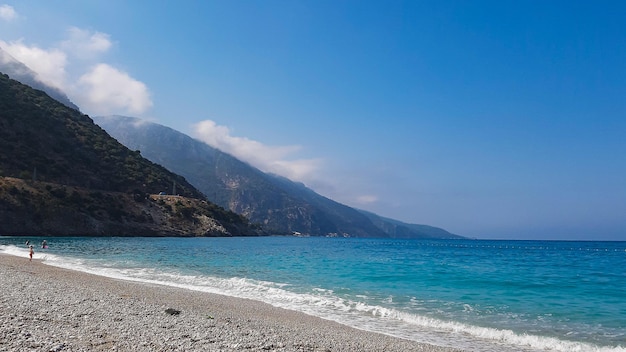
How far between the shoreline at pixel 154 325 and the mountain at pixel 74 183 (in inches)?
3377

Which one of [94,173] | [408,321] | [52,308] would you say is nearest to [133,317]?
[52,308]

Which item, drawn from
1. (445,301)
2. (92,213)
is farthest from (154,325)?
(92,213)

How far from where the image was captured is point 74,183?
11175 centimetres

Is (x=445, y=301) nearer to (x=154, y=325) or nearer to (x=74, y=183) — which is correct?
(x=154, y=325)

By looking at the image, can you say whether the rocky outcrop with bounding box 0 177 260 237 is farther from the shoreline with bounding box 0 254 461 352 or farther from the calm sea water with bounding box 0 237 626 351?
the shoreline with bounding box 0 254 461 352

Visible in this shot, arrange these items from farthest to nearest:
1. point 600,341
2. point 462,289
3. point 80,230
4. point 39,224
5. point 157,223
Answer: point 157,223 < point 80,230 < point 39,224 < point 462,289 < point 600,341

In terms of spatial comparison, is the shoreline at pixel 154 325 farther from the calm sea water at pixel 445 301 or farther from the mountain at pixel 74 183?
the mountain at pixel 74 183

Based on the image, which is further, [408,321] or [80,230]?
[80,230]

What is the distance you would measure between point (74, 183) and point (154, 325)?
382 ft

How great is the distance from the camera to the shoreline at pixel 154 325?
31.9ft

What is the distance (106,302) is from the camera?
15.4 metres

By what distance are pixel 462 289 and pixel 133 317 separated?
68.0 ft

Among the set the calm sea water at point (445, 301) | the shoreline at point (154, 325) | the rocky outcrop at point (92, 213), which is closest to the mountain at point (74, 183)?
the rocky outcrop at point (92, 213)

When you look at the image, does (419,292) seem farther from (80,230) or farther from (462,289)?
(80,230)
